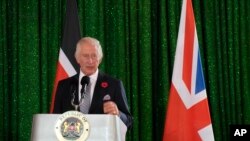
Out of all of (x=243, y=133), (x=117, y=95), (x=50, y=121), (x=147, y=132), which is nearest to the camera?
(x=50, y=121)

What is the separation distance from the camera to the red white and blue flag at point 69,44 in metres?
4.77

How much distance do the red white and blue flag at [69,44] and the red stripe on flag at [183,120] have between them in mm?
978

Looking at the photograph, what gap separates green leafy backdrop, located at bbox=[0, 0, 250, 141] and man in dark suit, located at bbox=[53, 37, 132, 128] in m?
2.13

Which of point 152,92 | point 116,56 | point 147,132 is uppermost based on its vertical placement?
point 116,56

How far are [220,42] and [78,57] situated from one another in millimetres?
2559

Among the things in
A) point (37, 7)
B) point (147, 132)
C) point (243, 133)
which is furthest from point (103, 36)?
point (243, 133)

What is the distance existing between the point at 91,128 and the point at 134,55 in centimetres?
286

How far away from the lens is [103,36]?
530 cm

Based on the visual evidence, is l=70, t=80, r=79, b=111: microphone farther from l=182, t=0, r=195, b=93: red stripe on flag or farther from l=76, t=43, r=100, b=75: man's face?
l=182, t=0, r=195, b=93: red stripe on flag

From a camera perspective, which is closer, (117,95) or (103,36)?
(117,95)

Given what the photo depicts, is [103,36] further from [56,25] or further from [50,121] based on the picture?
[50,121]

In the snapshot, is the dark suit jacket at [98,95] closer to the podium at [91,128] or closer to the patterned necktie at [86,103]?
the patterned necktie at [86,103]

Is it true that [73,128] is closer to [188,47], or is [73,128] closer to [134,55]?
[188,47]

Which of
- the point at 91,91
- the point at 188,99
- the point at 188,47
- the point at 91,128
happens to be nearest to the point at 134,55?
the point at 188,47
